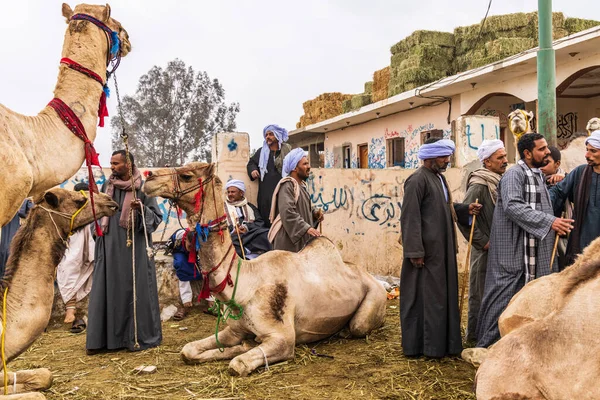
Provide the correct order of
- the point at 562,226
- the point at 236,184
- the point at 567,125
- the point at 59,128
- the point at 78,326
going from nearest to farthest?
the point at 59,128
the point at 562,226
the point at 78,326
the point at 236,184
the point at 567,125

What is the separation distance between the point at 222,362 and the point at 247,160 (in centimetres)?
430

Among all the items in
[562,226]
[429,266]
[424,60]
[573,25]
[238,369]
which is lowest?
[238,369]

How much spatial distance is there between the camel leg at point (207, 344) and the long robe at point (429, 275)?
164cm

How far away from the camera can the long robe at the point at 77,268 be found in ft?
25.4

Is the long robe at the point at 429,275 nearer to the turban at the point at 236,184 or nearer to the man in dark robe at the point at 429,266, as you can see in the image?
the man in dark robe at the point at 429,266

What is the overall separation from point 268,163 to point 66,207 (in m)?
4.28

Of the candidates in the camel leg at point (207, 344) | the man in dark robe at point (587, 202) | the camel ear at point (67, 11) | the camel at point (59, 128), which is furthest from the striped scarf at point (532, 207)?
the camel ear at point (67, 11)

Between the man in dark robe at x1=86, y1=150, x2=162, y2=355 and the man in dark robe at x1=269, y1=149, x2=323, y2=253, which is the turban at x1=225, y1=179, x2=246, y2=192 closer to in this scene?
the man in dark robe at x1=269, y1=149, x2=323, y2=253

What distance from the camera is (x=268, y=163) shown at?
335 inches

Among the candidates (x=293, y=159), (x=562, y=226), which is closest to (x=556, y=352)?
(x=562, y=226)

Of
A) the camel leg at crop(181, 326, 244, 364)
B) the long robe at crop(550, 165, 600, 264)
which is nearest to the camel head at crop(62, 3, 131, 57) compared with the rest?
the camel leg at crop(181, 326, 244, 364)

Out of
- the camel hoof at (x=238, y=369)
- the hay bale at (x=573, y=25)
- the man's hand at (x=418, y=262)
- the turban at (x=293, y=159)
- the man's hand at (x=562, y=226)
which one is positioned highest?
the hay bale at (x=573, y=25)

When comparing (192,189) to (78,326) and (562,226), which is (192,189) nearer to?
(562,226)

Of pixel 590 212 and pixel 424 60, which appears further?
pixel 424 60
